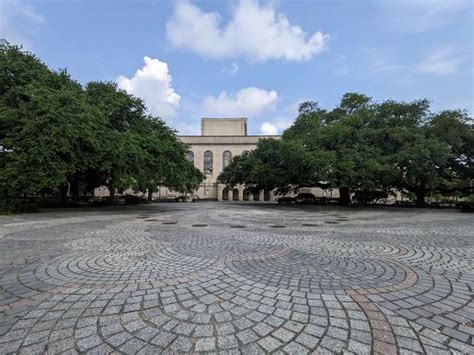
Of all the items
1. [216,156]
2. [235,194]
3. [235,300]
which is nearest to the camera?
[235,300]

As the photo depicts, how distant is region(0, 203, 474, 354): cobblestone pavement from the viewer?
223 centimetres

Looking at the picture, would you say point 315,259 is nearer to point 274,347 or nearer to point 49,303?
point 274,347

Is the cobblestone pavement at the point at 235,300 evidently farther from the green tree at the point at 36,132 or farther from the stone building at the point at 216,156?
the stone building at the point at 216,156

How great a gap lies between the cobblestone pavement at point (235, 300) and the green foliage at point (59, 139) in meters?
7.90

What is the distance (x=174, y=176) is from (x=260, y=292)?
14.6 m

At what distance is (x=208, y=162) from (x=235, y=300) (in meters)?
52.0

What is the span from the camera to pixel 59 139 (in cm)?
1200

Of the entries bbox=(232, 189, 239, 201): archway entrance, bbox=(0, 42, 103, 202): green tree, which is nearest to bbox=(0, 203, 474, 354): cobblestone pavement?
bbox=(0, 42, 103, 202): green tree

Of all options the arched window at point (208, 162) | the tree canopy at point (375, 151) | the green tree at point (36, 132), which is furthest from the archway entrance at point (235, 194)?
the green tree at point (36, 132)

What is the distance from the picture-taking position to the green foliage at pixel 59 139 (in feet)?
39.0

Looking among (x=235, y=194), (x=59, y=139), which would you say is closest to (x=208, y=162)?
(x=235, y=194)

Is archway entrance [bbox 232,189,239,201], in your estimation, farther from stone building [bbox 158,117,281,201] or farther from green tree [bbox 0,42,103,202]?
green tree [bbox 0,42,103,202]

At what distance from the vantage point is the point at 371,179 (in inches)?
703

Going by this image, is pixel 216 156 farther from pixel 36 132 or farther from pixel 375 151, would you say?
pixel 36 132
